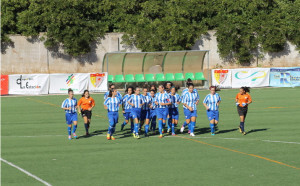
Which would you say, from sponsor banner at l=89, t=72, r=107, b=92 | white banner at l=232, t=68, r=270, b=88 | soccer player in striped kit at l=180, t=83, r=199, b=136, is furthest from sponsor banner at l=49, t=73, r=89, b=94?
soccer player in striped kit at l=180, t=83, r=199, b=136

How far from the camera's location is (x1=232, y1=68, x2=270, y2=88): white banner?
47781 mm

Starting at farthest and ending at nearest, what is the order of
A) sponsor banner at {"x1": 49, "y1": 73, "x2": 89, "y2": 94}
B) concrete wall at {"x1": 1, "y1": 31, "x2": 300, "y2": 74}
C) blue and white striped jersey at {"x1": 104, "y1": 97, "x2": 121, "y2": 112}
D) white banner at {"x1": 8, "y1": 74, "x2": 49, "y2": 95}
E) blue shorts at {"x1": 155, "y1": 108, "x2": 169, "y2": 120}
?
1. concrete wall at {"x1": 1, "y1": 31, "x2": 300, "y2": 74}
2. sponsor banner at {"x1": 49, "y1": 73, "x2": 89, "y2": 94}
3. white banner at {"x1": 8, "y1": 74, "x2": 49, "y2": 95}
4. blue shorts at {"x1": 155, "y1": 108, "x2": 169, "y2": 120}
5. blue and white striped jersey at {"x1": 104, "y1": 97, "x2": 121, "y2": 112}

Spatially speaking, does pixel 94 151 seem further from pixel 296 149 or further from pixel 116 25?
pixel 116 25

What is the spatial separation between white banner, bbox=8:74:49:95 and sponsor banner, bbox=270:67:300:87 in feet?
64.0

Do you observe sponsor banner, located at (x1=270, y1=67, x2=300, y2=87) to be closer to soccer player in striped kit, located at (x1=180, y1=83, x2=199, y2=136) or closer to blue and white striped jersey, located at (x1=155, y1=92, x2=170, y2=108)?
soccer player in striped kit, located at (x1=180, y1=83, x2=199, y2=136)

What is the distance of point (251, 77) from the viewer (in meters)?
48.0

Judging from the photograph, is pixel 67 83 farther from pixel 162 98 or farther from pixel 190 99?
pixel 190 99

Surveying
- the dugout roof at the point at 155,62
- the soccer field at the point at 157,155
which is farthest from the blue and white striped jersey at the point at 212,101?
the dugout roof at the point at 155,62

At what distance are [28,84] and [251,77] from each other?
62.1 ft

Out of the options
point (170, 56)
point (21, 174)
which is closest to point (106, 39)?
point (170, 56)

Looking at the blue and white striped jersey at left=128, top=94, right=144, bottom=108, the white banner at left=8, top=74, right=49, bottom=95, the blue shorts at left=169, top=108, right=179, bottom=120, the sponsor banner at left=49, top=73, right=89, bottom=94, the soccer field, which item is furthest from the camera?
the sponsor banner at left=49, top=73, right=89, bottom=94

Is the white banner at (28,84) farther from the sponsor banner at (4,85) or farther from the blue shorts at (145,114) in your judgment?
the blue shorts at (145,114)

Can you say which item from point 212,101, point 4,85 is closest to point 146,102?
point 212,101

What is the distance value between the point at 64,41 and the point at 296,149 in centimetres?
3841
